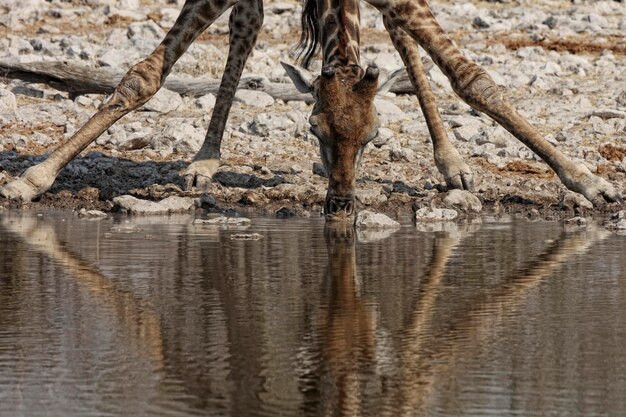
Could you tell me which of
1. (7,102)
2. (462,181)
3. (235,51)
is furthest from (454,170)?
(7,102)

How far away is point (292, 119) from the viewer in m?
13.8

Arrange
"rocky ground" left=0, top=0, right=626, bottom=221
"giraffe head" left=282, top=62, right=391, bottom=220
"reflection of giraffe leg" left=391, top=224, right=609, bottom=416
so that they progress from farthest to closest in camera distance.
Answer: "rocky ground" left=0, top=0, right=626, bottom=221 → "giraffe head" left=282, top=62, right=391, bottom=220 → "reflection of giraffe leg" left=391, top=224, right=609, bottom=416

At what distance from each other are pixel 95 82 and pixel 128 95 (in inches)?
189

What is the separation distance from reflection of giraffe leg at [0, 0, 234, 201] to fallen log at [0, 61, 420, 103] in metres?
4.46

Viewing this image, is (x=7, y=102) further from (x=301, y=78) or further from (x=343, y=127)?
(x=343, y=127)

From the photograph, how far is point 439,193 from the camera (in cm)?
1103

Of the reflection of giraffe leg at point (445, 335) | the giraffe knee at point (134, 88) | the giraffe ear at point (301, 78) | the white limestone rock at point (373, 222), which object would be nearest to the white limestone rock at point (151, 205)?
the giraffe knee at point (134, 88)

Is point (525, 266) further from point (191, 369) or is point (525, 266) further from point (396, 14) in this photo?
point (396, 14)

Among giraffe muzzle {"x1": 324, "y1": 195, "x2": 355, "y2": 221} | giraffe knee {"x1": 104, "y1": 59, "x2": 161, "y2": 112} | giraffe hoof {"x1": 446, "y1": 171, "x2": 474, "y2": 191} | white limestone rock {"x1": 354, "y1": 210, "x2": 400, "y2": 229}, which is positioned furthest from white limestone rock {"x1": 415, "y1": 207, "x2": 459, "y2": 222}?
giraffe knee {"x1": 104, "y1": 59, "x2": 161, "y2": 112}

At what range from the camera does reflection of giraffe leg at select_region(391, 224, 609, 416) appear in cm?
418

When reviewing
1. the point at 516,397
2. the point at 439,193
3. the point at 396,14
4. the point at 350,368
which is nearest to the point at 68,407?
the point at 350,368

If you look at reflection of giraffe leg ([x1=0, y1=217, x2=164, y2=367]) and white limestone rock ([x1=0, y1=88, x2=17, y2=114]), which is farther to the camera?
white limestone rock ([x1=0, y1=88, x2=17, y2=114])

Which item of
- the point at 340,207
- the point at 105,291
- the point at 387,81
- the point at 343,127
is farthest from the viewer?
the point at 387,81

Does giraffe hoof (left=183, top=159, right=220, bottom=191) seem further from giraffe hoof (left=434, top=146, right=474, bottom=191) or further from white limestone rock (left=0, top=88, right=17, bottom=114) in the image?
white limestone rock (left=0, top=88, right=17, bottom=114)
